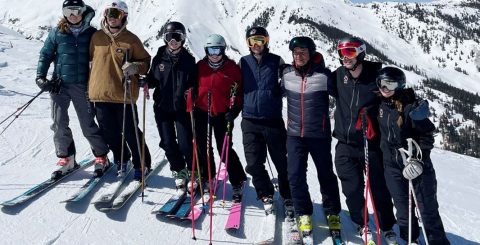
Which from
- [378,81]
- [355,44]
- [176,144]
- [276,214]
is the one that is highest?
[355,44]

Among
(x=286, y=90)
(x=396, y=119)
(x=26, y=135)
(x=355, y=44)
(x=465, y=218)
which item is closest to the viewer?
(x=396, y=119)

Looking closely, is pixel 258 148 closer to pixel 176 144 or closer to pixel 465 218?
pixel 176 144

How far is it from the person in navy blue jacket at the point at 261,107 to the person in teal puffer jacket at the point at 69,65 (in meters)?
2.29

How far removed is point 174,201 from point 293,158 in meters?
1.75

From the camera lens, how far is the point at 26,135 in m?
8.02

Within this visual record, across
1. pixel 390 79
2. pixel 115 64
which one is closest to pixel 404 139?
pixel 390 79

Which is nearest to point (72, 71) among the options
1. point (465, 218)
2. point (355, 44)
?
point (355, 44)

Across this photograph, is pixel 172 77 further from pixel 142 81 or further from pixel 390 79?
pixel 390 79

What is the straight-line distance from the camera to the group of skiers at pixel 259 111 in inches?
179

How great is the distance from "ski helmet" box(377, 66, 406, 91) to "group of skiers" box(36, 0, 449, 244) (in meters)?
0.01

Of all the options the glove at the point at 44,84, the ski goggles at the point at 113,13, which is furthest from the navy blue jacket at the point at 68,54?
the ski goggles at the point at 113,13

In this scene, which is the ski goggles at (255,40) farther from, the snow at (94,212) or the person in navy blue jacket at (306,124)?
the snow at (94,212)

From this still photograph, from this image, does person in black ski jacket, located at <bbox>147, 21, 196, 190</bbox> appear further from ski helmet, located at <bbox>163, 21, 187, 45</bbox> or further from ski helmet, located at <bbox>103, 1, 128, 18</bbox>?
ski helmet, located at <bbox>103, 1, 128, 18</bbox>

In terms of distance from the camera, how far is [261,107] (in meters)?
5.16
